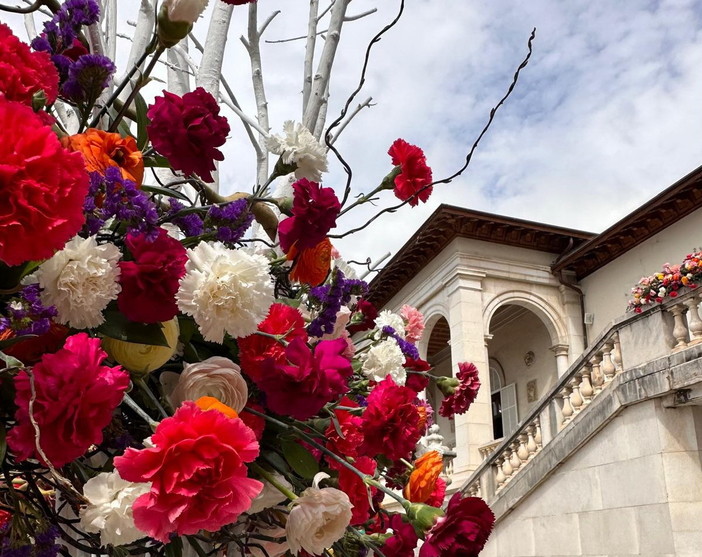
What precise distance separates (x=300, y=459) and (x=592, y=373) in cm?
784

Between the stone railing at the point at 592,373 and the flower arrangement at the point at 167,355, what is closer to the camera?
the flower arrangement at the point at 167,355

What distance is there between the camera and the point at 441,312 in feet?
46.0

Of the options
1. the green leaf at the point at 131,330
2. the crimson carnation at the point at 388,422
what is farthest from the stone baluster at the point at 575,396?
the green leaf at the point at 131,330

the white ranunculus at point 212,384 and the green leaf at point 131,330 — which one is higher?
the green leaf at point 131,330

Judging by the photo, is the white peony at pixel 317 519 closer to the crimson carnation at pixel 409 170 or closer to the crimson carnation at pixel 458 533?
the crimson carnation at pixel 458 533

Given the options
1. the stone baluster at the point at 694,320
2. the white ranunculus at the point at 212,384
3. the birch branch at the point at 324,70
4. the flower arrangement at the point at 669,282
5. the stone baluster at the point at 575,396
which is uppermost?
the flower arrangement at the point at 669,282

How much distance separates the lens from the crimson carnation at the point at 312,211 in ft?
3.32

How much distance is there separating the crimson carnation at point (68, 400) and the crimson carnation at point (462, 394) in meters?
1.27

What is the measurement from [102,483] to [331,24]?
185 cm

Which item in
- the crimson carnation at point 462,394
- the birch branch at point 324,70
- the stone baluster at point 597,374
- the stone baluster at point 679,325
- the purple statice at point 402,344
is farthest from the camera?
the stone baluster at point 597,374

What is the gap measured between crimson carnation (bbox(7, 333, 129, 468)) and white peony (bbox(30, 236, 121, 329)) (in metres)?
0.08

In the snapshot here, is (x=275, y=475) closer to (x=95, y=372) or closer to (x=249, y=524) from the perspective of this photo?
(x=249, y=524)

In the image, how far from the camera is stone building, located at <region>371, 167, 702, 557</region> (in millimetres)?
→ 6867

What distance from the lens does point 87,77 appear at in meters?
1.06
